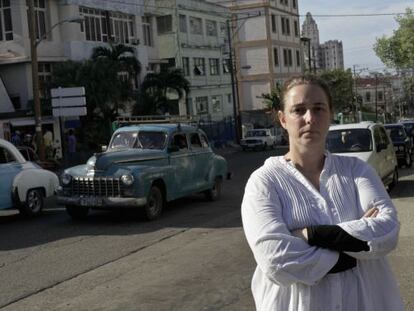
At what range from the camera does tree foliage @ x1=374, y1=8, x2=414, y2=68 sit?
39719mm

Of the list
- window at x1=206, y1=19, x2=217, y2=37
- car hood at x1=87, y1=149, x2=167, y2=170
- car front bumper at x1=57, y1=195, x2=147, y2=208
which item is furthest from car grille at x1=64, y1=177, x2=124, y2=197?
window at x1=206, y1=19, x2=217, y2=37

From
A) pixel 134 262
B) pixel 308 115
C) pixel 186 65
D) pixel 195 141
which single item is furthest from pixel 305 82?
pixel 186 65

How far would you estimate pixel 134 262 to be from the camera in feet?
28.0

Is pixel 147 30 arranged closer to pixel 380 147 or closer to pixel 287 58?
pixel 380 147

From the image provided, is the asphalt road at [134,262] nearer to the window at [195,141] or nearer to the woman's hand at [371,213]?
the window at [195,141]

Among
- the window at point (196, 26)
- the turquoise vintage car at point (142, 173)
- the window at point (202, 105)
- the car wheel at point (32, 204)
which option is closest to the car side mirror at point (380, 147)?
the turquoise vintage car at point (142, 173)

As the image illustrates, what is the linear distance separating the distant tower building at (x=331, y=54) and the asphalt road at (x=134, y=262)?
14294 cm

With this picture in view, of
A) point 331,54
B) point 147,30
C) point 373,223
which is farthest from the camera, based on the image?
point 331,54

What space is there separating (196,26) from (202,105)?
22.2 ft

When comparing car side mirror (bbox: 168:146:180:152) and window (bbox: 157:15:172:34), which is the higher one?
window (bbox: 157:15:172:34)

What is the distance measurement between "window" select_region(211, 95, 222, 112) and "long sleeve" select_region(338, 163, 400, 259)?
Answer: 5414 centimetres

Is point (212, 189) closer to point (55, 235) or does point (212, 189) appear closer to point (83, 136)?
A: point (55, 235)

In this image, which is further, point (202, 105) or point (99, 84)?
point (202, 105)

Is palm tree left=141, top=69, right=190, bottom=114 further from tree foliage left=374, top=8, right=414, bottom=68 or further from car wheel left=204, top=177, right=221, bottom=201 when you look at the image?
car wheel left=204, top=177, right=221, bottom=201
